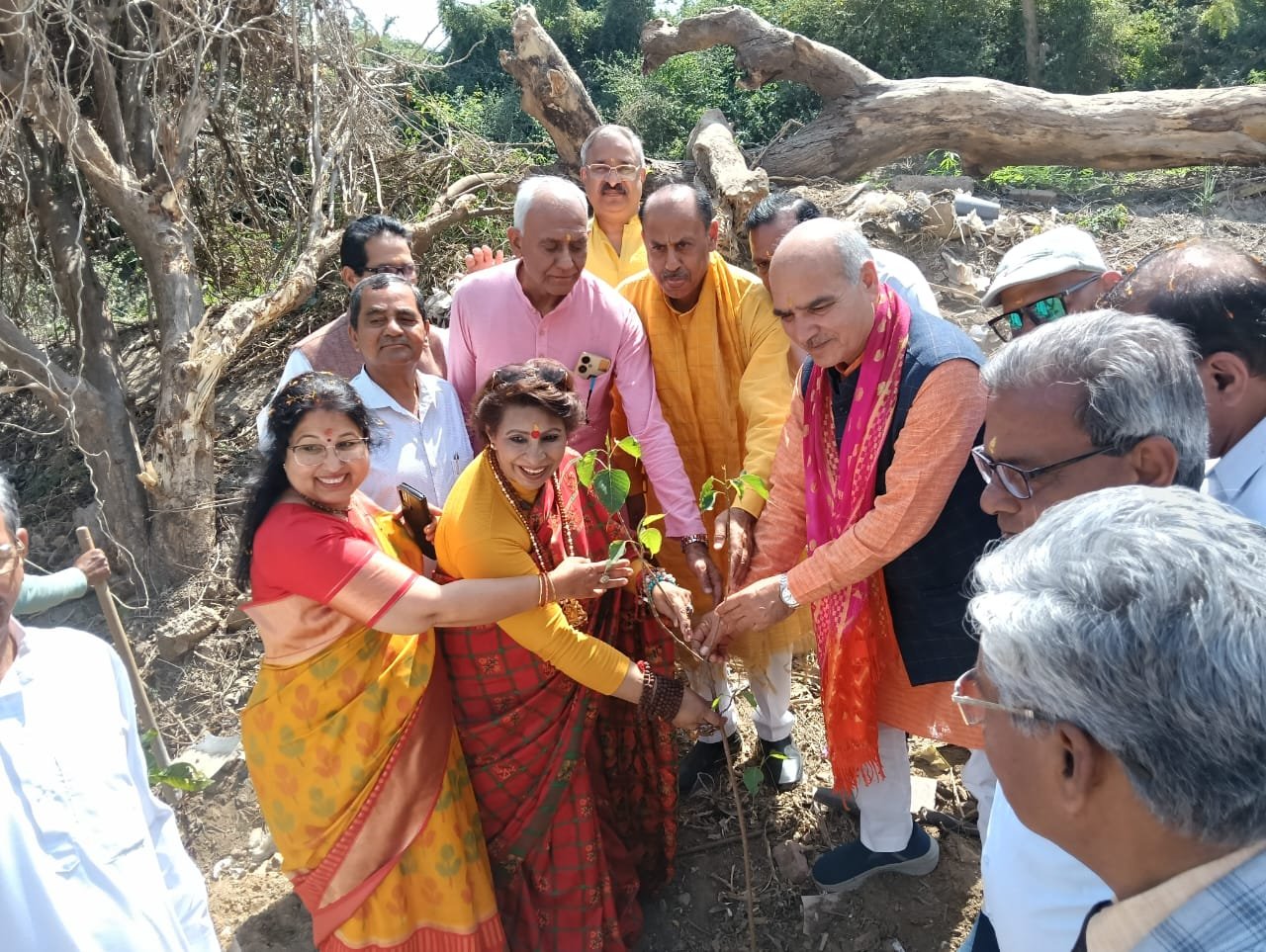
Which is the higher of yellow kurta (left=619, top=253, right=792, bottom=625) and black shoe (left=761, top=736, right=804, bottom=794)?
yellow kurta (left=619, top=253, right=792, bottom=625)

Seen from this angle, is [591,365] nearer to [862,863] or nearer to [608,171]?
[608,171]

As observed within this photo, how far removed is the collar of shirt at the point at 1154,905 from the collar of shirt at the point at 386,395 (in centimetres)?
232

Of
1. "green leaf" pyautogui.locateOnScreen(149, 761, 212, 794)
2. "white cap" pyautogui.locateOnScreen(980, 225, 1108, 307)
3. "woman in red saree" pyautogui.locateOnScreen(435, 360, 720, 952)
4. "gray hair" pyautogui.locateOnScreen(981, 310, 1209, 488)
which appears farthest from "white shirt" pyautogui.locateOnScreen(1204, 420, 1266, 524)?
"green leaf" pyautogui.locateOnScreen(149, 761, 212, 794)

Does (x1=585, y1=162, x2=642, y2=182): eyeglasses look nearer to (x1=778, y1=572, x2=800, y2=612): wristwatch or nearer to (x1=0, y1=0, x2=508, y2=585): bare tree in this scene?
(x1=0, y1=0, x2=508, y2=585): bare tree

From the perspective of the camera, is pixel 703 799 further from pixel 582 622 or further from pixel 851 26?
pixel 851 26

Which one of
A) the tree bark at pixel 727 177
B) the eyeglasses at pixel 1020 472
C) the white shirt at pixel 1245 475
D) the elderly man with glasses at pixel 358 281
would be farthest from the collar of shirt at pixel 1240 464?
the tree bark at pixel 727 177

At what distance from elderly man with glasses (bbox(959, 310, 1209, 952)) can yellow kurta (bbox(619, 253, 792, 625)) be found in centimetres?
162

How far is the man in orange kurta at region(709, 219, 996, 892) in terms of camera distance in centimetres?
229

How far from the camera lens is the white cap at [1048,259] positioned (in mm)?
2826

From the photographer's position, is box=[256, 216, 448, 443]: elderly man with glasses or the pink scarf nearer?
the pink scarf

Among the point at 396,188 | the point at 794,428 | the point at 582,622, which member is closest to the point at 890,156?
the point at 396,188

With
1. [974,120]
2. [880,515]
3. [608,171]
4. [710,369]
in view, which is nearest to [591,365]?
[710,369]

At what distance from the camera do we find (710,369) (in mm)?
3334

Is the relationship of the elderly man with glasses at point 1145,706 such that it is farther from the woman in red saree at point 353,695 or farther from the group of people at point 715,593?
the woman in red saree at point 353,695
